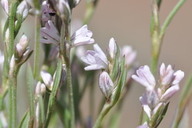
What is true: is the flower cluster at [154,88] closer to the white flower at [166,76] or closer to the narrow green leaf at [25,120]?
the white flower at [166,76]

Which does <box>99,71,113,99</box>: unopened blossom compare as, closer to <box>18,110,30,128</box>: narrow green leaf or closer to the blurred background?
<box>18,110,30,128</box>: narrow green leaf

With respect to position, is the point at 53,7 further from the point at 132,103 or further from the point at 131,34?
the point at 131,34

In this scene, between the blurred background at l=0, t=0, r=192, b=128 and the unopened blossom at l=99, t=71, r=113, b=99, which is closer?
the unopened blossom at l=99, t=71, r=113, b=99

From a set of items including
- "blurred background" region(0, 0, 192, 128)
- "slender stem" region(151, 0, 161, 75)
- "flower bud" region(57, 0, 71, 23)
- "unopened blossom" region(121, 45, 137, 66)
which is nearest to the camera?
"flower bud" region(57, 0, 71, 23)

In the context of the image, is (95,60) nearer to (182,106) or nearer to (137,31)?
(182,106)

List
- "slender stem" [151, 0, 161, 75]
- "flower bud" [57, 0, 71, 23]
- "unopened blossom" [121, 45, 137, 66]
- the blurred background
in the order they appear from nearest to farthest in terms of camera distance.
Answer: "flower bud" [57, 0, 71, 23] → "slender stem" [151, 0, 161, 75] → "unopened blossom" [121, 45, 137, 66] → the blurred background

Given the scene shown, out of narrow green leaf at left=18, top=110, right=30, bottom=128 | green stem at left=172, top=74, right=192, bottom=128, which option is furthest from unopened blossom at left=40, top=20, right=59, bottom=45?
green stem at left=172, top=74, right=192, bottom=128
